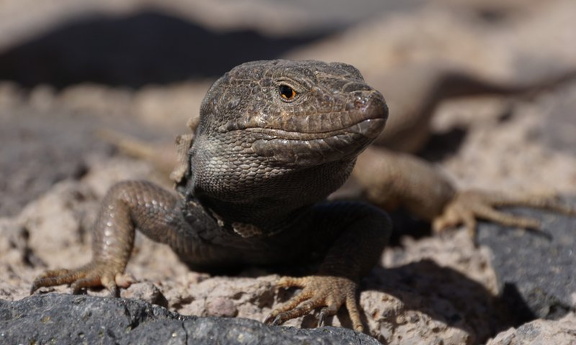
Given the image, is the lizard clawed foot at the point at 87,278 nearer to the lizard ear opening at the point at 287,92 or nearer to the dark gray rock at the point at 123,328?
the dark gray rock at the point at 123,328

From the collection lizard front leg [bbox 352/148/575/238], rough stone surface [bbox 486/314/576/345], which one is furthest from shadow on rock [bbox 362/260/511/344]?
lizard front leg [bbox 352/148/575/238]

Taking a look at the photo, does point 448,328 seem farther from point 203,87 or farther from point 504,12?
point 504,12

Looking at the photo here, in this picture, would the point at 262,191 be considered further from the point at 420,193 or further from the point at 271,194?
the point at 420,193

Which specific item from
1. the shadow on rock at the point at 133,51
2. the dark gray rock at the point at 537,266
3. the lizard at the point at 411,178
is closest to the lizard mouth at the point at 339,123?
the lizard at the point at 411,178

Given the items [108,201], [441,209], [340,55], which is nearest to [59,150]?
[108,201]

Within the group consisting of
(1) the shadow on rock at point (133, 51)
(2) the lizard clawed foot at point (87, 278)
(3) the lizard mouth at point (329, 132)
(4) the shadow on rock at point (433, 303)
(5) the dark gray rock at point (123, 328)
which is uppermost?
(3) the lizard mouth at point (329, 132)

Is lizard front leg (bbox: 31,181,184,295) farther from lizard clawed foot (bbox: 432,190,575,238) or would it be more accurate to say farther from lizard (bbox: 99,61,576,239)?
lizard clawed foot (bbox: 432,190,575,238)

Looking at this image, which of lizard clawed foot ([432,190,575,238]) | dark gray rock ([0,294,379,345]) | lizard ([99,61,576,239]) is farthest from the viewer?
lizard ([99,61,576,239])
